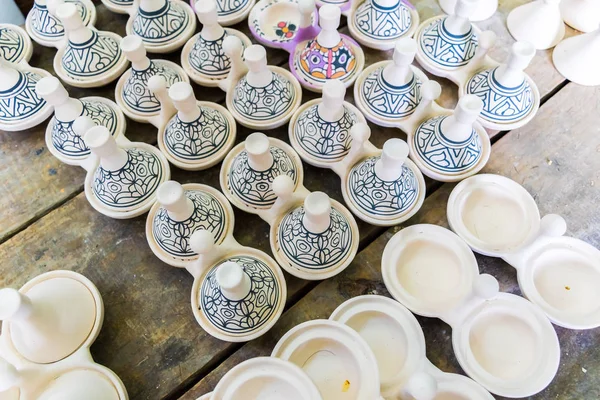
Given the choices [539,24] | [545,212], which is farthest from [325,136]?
[539,24]

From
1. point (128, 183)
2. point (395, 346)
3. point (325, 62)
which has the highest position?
point (325, 62)

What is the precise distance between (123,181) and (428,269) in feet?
1.66

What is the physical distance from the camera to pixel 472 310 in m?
0.66

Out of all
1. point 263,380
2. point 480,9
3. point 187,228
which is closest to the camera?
point 263,380

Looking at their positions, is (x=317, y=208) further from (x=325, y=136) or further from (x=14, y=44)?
(x=14, y=44)

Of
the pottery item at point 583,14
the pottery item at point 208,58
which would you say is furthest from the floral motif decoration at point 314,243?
the pottery item at point 583,14

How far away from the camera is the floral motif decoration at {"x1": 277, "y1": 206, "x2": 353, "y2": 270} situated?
683 millimetres

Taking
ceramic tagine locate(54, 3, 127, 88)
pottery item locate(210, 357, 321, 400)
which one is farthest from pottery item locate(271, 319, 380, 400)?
ceramic tagine locate(54, 3, 127, 88)

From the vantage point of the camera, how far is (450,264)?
717 millimetres

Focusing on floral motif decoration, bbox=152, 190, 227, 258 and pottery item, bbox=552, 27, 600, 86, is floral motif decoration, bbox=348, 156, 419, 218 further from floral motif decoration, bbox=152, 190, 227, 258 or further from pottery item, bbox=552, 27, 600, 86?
pottery item, bbox=552, 27, 600, 86

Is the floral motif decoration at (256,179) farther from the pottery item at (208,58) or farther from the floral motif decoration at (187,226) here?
the pottery item at (208,58)

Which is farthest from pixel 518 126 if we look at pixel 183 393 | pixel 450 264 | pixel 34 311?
pixel 34 311

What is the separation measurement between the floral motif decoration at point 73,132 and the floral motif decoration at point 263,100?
228 mm

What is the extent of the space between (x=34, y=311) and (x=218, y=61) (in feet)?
1.67
